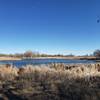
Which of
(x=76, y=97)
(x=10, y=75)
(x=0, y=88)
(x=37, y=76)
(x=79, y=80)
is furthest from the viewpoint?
(x=10, y=75)

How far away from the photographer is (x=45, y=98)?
8555 mm

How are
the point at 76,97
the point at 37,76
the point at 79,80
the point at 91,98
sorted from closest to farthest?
the point at 91,98 < the point at 76,97 < the point at 79,80 < the point at 37,76

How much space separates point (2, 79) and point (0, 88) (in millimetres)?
3177

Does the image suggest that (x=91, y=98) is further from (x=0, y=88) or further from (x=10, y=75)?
(x=10, y=75)

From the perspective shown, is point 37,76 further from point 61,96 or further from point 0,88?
point 61,96

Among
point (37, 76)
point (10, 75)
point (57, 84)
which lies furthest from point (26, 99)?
point (10, 75)

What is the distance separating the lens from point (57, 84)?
11.0 metres

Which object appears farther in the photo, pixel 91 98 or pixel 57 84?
pixel 57 84

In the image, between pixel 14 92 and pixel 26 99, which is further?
pixel 14 92

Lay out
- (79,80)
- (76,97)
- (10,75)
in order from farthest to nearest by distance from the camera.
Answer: (10,75) < (79,80) < (76,97)

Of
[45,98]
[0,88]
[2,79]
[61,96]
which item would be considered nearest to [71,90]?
[61,96]

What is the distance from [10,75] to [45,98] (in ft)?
22.9

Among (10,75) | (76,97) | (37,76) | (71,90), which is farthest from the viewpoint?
(10,75)

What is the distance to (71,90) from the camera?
31.0ft
